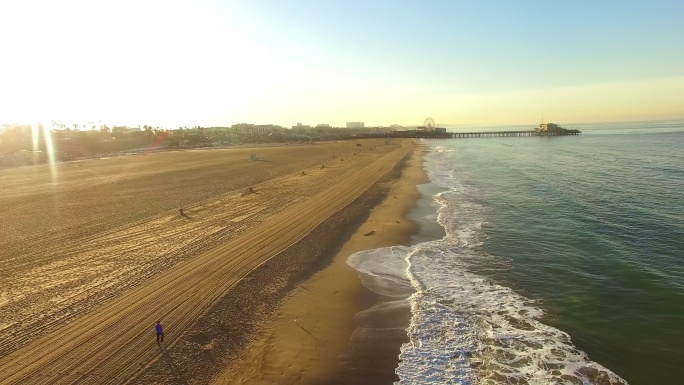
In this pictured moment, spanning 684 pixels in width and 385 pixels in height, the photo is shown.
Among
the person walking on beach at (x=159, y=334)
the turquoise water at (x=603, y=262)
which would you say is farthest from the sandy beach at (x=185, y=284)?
the turquoise water at (x=603, y=262)

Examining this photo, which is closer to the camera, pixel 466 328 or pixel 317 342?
pixel 317 342

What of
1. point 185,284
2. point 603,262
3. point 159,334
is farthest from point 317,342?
point 603,262

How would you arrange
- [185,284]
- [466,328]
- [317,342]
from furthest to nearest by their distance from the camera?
[185,284] < [466,328] < [317,342]

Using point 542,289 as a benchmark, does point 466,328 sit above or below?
below

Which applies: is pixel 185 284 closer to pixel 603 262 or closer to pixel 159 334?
pixel 159 334

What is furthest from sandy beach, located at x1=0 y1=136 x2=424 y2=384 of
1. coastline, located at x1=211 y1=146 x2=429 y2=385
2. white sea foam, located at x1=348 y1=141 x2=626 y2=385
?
white sea foam, located at x1=348 y1=141 x2=626 y2=385
